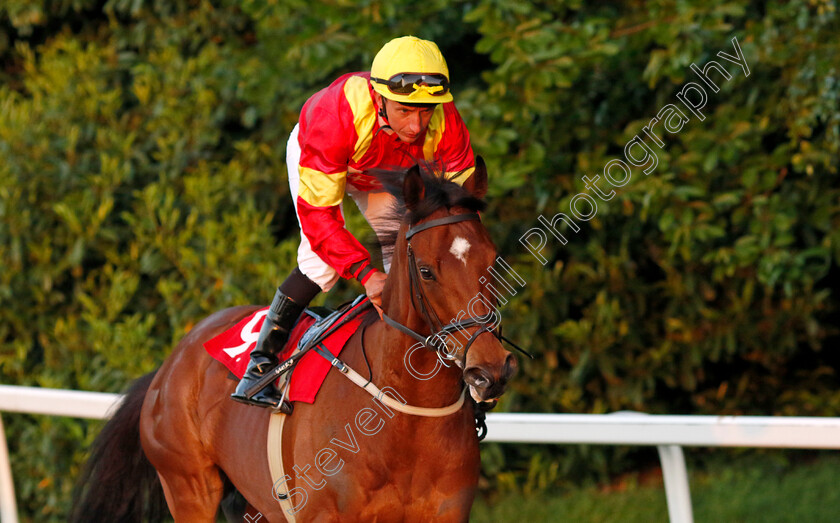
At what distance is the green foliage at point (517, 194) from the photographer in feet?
16.6

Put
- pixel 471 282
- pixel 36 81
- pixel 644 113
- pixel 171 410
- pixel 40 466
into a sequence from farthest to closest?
pixel 36 81 < pixel 40 466 < pixel 644 113 < pixel 171 410 < pixel 471 282

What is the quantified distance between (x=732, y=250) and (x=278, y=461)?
3074 millimetres

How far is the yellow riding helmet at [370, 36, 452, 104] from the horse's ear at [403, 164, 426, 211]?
325 mm

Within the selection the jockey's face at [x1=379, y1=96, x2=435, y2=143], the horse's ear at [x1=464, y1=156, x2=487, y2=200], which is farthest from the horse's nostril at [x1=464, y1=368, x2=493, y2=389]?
the jockey's face at [x1=379, y1=96, x2=435, y2=143]

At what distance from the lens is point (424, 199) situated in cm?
271

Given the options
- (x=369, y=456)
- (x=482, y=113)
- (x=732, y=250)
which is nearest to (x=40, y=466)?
(x=482, y=113)

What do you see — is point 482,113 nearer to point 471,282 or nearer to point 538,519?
point 538,519

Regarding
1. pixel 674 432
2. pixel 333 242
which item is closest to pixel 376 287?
pixel 333 242

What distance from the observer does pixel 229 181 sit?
6.45 m

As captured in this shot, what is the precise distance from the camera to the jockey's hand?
2.93m

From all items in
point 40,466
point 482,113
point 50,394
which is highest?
point 482,113

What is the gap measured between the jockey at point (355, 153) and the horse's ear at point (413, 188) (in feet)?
0.65

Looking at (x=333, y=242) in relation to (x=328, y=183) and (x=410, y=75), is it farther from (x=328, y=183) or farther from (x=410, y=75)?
(x=410, y=75)

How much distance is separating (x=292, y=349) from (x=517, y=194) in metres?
2.77
